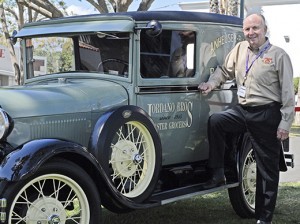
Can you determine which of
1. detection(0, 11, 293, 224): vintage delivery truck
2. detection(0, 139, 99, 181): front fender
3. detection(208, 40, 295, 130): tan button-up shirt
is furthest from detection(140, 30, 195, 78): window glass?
detection(0, 139, 99, 181): front fender

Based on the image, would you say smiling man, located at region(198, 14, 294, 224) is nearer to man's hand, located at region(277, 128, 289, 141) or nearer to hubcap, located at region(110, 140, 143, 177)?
man's hand, located at region(277, 128, 289, 141)

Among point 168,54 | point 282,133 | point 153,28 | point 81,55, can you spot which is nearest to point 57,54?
point 81,55

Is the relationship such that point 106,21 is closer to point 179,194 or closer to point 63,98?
point 63,98

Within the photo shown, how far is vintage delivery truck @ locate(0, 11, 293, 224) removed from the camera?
131 inches

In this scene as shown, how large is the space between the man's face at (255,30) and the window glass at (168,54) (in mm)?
582

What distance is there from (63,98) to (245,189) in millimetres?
2332

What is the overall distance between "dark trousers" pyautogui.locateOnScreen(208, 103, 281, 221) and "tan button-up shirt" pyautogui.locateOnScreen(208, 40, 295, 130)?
10cm

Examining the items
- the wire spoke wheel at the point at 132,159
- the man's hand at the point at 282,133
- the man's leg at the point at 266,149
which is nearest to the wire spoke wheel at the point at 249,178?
the man's leg at the point at 266,149

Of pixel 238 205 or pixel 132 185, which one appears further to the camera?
pixel 238 205

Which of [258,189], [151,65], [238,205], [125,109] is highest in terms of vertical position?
[151,65]

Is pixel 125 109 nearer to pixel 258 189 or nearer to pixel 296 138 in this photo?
pixel 258 189

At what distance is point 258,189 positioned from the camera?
177 inches

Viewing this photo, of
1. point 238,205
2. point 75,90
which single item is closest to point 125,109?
point 75,90

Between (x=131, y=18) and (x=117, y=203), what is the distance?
1.55 metres
